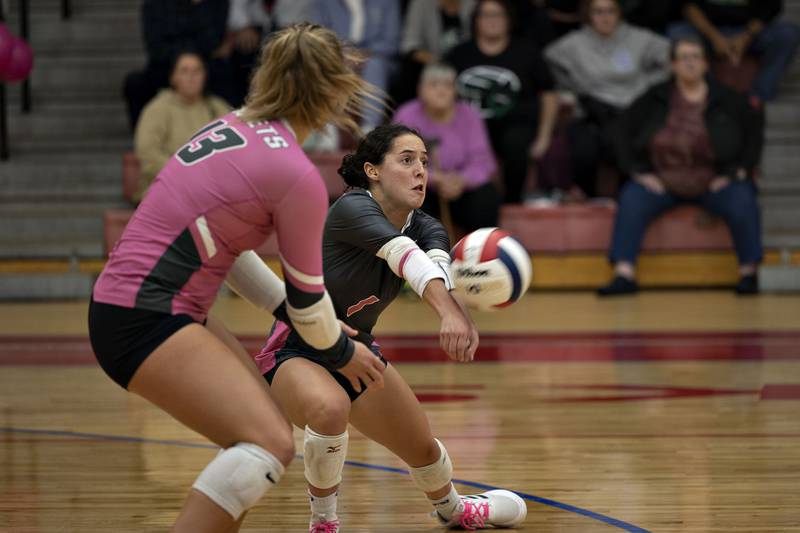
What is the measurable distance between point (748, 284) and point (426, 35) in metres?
2.88

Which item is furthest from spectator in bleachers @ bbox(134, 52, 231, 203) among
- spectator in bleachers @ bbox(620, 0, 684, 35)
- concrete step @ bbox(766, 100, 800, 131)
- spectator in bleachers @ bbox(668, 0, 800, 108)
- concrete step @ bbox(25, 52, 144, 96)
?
concrete step @ bbox(766, 100, 800, 131)

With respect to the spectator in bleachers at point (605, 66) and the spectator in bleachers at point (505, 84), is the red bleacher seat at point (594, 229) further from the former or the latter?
the spectator in bleachers at point (605, 66)

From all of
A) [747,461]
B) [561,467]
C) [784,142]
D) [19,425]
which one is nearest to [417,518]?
[561,467]

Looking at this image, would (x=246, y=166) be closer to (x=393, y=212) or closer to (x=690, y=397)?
(x=393, y=212)

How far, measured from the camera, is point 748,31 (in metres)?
9.80

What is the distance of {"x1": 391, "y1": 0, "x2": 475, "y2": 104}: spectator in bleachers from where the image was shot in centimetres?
948

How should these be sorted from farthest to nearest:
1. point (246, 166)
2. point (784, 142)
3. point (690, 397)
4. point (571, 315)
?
point (784, 142)
point (571, 315)
point (690, 397)
point (246, 166)

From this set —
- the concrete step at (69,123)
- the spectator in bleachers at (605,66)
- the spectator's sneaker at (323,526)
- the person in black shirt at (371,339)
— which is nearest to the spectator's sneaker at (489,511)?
the person in black shirt at (371,339)

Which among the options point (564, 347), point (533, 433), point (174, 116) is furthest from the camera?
point (174, 116)

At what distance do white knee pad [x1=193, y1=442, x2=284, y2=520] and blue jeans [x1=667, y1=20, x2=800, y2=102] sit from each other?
7591 mm

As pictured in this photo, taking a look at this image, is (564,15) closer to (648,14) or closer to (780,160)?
(648,14)

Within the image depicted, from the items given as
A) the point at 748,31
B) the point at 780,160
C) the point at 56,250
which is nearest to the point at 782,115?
the point at 780,160

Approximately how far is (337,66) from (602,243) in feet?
20.5

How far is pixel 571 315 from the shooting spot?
7840mm
